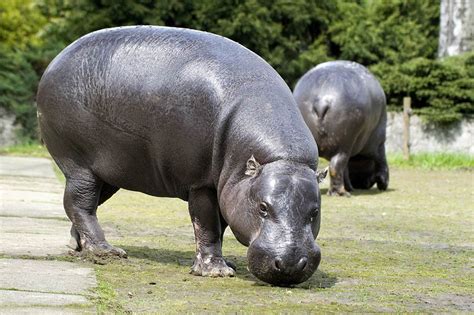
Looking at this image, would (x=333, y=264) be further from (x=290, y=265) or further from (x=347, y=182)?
(x=347, y=182)

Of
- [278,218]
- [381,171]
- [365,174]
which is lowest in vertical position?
[365,174]

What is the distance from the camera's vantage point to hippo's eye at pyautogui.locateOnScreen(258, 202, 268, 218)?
5.08 m

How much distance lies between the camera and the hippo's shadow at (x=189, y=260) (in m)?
5.50

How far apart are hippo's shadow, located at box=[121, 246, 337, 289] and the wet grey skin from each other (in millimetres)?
202

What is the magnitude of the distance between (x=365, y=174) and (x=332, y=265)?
278 inches

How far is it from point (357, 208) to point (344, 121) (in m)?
1.55

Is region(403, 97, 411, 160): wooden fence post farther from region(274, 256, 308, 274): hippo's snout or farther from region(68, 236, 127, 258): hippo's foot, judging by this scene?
region(274, 256, 308, 274): hippo's snout

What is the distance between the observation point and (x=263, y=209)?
510 centimetres

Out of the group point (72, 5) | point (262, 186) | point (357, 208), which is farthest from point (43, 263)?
point (72, 5)

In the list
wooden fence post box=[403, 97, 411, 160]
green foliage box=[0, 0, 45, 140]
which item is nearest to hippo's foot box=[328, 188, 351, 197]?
wooden fence post box=[403, 97, 411, 160]

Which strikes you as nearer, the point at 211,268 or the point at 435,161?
the point at 211,268

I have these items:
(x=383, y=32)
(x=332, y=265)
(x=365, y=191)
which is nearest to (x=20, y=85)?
(x=383, y=32)

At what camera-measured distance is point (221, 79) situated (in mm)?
5668

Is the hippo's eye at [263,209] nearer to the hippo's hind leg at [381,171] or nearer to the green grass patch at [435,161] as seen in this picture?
the hippo's hind leg at [381,171]
